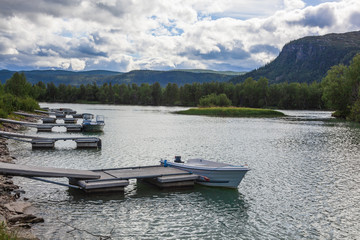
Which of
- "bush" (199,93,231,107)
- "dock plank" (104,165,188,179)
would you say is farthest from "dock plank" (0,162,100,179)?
"bush" (199,93,231,107)

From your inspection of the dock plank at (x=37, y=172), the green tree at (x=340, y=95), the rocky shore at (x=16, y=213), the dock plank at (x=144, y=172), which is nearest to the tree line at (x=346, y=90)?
the green tree at (x=340, y=95)

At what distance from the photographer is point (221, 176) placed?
21641 millimetres

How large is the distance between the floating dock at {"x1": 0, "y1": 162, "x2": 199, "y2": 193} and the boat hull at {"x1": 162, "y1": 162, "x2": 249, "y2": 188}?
51cm

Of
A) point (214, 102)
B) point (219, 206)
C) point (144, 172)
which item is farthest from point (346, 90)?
point (219, 206)

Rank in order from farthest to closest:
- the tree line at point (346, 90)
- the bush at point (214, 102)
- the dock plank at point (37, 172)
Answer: the bush at point (214, 102), the tree line at point (346, 90), the dock plank at point (37, 172)

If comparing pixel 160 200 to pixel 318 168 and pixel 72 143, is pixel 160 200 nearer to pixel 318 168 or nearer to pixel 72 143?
pixel 318 168

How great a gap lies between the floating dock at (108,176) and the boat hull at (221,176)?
20.0 inches

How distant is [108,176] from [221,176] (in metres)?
7.21

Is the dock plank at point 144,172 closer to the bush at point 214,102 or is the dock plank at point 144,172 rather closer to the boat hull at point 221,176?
the boat hull at point 221,176

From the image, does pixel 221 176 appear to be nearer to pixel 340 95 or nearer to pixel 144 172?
pixel 144 172

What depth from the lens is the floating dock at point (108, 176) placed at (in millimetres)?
18158

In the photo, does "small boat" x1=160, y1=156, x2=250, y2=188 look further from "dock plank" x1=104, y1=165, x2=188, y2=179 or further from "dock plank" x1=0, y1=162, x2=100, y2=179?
"dock plank" x1=0, y1=162, x2=100, y2=179

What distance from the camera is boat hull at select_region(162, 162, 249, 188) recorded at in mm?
21281

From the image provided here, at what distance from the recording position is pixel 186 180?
70.8 ft
